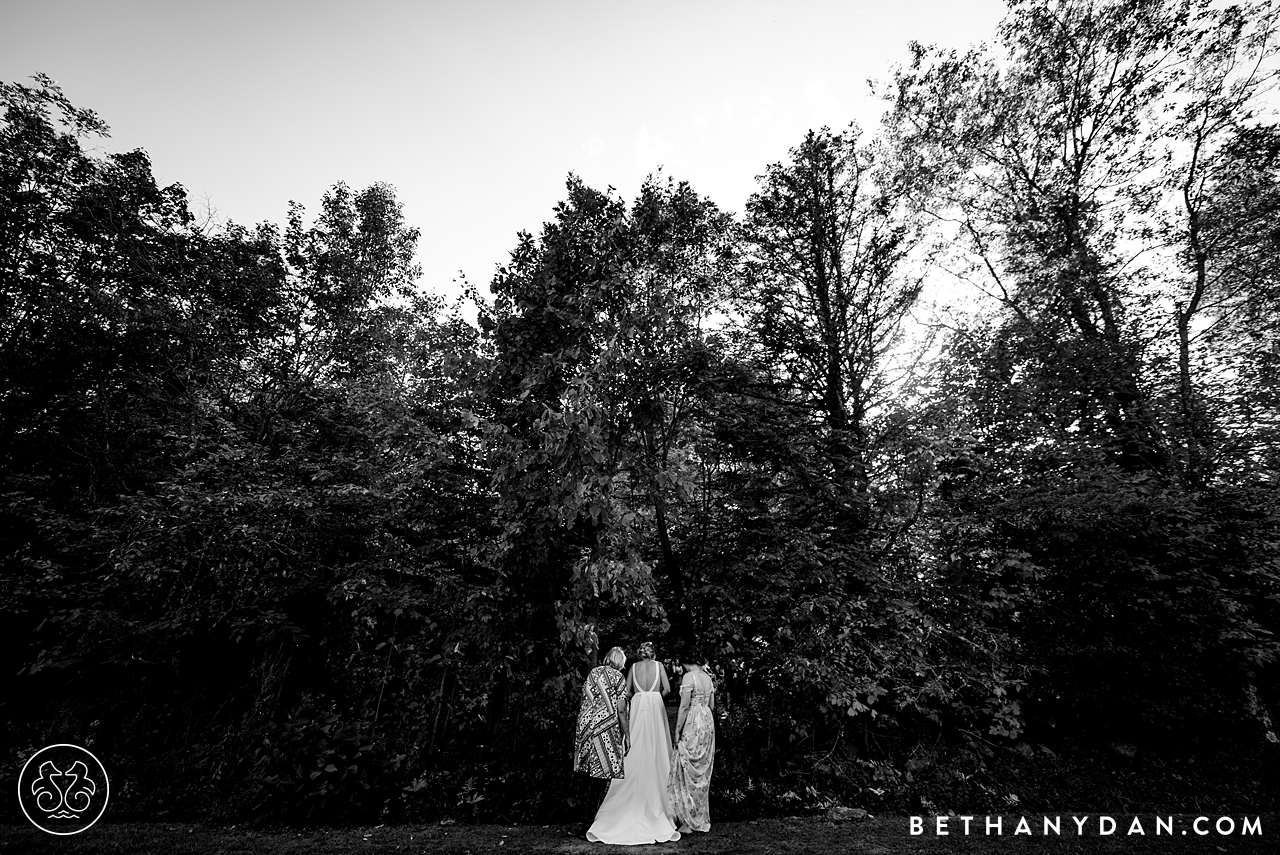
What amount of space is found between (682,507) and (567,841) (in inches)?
203

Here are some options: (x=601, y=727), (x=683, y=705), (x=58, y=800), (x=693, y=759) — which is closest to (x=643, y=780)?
(x=693, y=759)

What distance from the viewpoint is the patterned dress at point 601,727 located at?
601 cm

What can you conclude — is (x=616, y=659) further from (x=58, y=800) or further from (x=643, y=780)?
(x=58, y=800)

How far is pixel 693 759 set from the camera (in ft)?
20.9

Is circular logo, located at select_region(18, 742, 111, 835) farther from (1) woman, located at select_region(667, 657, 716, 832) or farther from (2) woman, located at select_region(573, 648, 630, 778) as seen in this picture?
(1) woman, located at select_region(667, 657, 716, 832)

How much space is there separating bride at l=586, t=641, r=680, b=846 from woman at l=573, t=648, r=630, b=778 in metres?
0.19

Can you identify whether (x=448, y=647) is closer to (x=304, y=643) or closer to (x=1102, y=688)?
(x=304, y=643)

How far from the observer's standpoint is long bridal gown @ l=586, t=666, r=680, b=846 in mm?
5848

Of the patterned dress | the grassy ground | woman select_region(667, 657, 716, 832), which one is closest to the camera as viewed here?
the grassy ground

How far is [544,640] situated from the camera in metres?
8.12

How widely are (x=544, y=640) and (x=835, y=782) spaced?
4663mm

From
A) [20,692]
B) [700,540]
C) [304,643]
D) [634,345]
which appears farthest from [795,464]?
[20,692]

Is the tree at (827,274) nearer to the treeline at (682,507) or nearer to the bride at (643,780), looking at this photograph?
the treeline at (682,507)

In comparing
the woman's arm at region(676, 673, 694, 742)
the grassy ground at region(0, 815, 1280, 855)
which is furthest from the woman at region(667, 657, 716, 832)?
the grassy ground at region(0, 815, 1280, 855)
